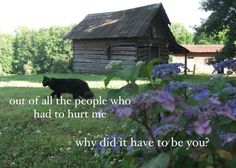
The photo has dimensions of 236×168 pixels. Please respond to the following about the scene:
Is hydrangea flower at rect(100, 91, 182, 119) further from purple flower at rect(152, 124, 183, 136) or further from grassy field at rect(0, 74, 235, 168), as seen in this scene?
grassy field at rect(0, 74, 235, 168)

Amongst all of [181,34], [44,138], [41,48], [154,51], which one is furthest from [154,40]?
[181,34]

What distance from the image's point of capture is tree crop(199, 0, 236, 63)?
25.8 m

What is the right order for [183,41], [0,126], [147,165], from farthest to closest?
[183,41] → [0,126] → [147,165]

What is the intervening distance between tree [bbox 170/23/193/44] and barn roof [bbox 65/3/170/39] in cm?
4446

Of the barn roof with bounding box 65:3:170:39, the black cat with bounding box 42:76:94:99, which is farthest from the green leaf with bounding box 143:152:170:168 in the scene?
the barn roof with bounding box 65:3:170:39

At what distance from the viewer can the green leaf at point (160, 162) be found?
1.73 m

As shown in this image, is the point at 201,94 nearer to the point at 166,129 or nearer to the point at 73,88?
the point at 166,129

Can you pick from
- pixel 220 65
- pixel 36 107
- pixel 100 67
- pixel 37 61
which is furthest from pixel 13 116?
pixel 37 61

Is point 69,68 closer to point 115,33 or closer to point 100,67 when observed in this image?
point 100,67

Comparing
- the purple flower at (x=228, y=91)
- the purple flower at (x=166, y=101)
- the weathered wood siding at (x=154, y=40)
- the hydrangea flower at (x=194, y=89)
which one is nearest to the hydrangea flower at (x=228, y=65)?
the purple flower at (x=228, y=91)

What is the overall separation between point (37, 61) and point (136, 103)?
4155 centimetres

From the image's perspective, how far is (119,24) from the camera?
30000 millimetres

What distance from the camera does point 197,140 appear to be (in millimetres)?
1976

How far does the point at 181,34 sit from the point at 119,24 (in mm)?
54859
